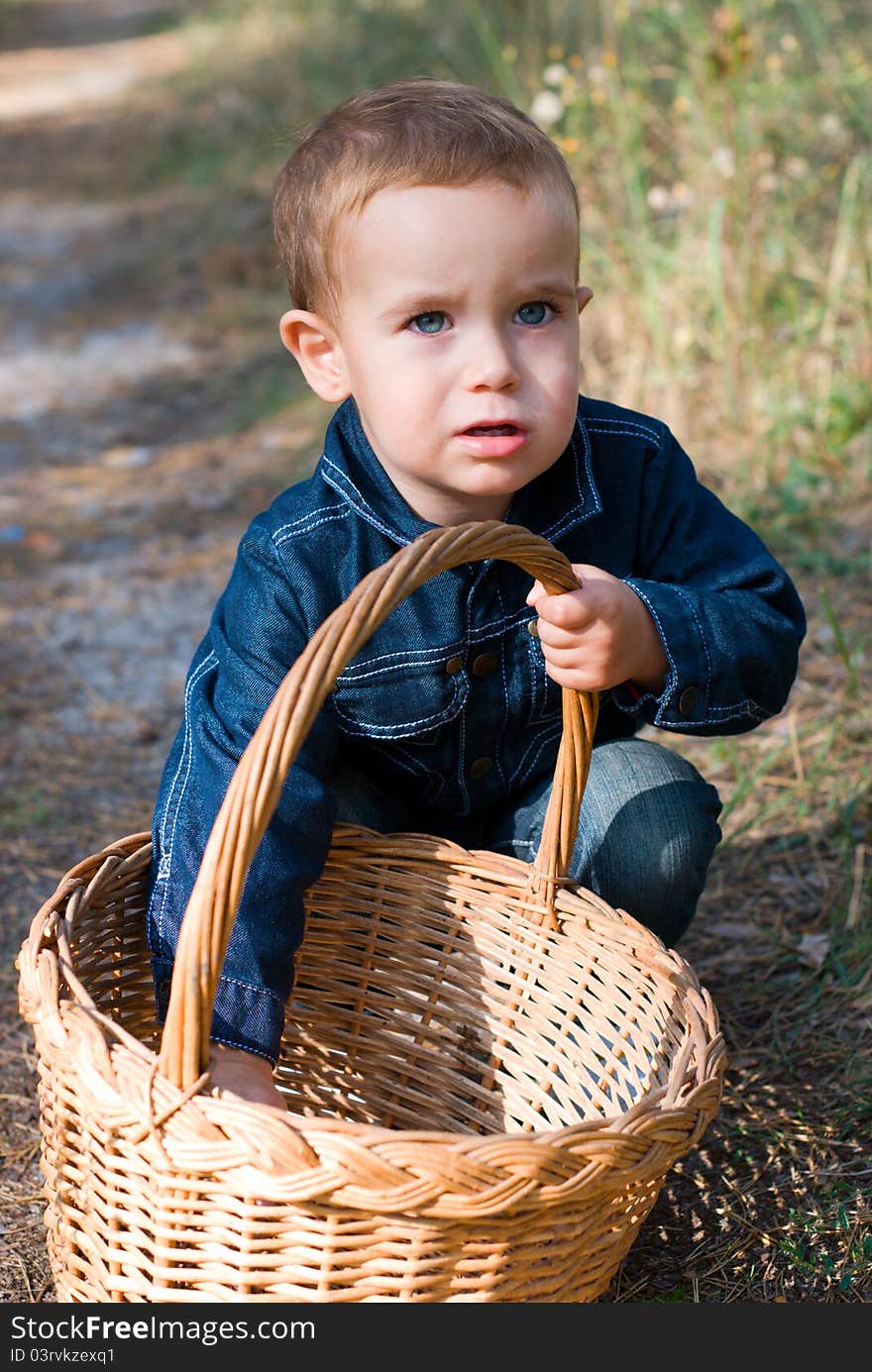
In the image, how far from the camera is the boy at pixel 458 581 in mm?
1447

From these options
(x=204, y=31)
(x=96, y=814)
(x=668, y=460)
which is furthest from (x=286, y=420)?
(x=204, y=31)

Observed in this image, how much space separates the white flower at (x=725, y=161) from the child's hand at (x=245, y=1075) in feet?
7.80

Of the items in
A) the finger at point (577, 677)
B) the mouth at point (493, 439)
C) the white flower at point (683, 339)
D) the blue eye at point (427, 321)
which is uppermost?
the blue eye at point (427, 321)

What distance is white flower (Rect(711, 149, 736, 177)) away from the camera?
311cm

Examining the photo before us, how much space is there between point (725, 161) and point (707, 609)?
189cm

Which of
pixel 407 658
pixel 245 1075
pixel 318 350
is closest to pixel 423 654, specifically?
pixel 407 658

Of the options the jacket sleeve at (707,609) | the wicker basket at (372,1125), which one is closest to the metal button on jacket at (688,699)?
the jacket sleeve at (707,609)

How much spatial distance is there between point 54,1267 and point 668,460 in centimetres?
116

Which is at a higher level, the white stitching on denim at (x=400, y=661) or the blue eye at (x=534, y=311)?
the blue eye at (x=534, y=311)

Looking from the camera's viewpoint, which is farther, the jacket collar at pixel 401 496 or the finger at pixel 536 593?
the jacket collar at pixel 401 496

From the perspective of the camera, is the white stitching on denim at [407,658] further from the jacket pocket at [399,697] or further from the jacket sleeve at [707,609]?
the jacket sleeve at [707,609]

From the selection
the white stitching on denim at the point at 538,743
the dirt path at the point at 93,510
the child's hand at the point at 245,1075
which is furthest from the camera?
the dirt path at the point at 93,510

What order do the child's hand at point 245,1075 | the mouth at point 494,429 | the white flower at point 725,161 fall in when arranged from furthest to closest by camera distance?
the white flower at point 725,161, the mouth at point 494,429, the child's hand at point 245,1075

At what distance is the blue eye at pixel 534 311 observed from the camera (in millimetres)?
1489
